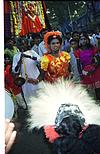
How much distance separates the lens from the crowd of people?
1.99 meters

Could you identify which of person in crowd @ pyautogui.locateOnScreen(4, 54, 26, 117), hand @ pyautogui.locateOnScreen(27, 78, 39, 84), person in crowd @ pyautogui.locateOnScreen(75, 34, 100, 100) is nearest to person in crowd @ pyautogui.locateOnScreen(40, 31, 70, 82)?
hand @ pyautogui.locateOnScreen(27, 78, 39, 84)

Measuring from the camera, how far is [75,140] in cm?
197

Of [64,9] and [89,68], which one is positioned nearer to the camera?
[89,68]

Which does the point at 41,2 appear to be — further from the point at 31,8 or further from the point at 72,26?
the point at 72,26

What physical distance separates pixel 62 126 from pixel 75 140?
0.46ft

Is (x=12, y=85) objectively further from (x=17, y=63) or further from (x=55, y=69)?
(x=55, y=69)

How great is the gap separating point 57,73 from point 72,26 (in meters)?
17.1

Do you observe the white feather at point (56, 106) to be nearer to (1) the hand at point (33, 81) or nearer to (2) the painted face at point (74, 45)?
(1) the hand at point (33, 81)

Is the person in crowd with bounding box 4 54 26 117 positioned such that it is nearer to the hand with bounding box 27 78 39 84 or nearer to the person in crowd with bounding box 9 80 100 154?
the hand with bounding box 27 78 39 84

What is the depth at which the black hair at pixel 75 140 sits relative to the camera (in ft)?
6.41

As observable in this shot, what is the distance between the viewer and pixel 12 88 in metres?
4.84

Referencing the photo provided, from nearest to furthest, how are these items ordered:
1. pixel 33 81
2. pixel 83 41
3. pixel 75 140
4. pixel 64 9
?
1. pixel 75 140
2. pixel 33 81
3. pixel 83 41
4. pixel 64 9

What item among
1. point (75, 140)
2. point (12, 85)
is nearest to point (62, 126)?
point (75, 140)

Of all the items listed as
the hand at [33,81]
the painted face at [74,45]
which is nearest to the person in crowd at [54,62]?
the hand at [33,81]
